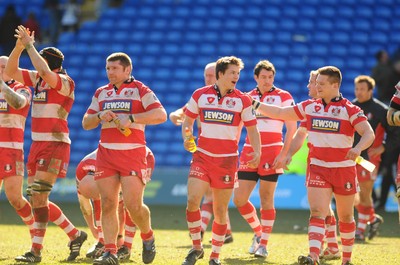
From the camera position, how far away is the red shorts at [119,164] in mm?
8125

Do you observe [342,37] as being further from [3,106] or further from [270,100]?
[3,106]

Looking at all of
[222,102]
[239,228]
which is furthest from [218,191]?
[239,228]

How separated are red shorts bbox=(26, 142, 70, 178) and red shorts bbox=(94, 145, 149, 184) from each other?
0.84 m

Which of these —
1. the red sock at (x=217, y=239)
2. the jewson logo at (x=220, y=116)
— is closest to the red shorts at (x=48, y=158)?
the jewson logo at (x=220, y=116)

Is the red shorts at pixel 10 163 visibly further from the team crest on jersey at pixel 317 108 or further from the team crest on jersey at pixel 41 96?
the team crest on jersey at pixel 317 108

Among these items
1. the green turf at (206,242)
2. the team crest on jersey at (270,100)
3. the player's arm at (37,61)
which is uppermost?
the player's arm at (37,61)

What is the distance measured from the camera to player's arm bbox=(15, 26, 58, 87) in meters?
8.45

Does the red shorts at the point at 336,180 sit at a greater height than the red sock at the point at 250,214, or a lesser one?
greater

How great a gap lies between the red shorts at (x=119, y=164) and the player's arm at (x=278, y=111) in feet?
5.02

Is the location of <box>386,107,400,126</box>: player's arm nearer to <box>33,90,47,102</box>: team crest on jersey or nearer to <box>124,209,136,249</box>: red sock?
<box>124,209,136,249</box>: red sock

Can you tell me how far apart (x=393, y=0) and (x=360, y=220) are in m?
11.3

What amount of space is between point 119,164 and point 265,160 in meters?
2.53

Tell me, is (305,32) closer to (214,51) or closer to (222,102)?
(214,51)

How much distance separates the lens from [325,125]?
825 centimetres
